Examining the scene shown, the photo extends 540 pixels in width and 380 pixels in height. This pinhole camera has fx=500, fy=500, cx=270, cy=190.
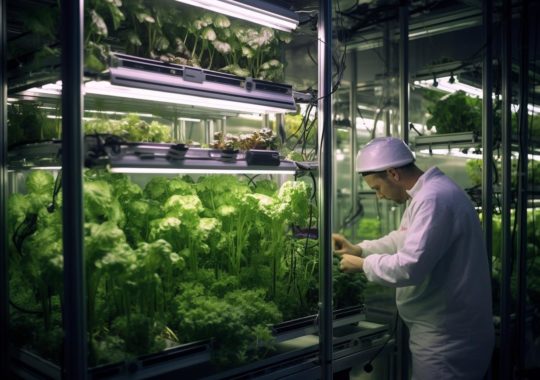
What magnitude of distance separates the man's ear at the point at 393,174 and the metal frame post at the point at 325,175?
546 millimetres

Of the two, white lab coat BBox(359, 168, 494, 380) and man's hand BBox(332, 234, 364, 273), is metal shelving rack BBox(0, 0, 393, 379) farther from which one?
white lab coat BBox(359, 168, 494, 380)

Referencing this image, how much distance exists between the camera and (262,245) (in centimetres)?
310

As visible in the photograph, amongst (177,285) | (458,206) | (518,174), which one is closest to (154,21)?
(177,285)

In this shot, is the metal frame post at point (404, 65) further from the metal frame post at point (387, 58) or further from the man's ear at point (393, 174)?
the metal frame post at point (387, 58)

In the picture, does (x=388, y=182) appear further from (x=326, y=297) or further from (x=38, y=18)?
Answer: (x=38, y=18)

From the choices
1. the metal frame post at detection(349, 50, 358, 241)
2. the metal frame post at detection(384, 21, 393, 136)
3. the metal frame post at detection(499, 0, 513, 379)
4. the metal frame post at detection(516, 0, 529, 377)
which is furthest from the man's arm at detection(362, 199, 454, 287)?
the metal frame post at detection(349, 50, 358, 241)

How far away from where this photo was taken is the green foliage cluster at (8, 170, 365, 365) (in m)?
2.20

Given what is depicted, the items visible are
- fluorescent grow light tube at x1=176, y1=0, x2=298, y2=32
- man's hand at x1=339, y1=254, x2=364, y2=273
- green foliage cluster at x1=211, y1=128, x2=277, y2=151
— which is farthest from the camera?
man's hand at x1=339, y1=254, x2=364, y2=273

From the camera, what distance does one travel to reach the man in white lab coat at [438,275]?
2904mm

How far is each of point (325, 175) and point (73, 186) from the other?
1.41 m

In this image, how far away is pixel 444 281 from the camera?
119 inches

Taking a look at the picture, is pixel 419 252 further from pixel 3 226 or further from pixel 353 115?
pixel 353 115

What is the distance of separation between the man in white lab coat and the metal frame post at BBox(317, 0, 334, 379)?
32 cm

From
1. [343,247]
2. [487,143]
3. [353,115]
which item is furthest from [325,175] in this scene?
[353,115]
